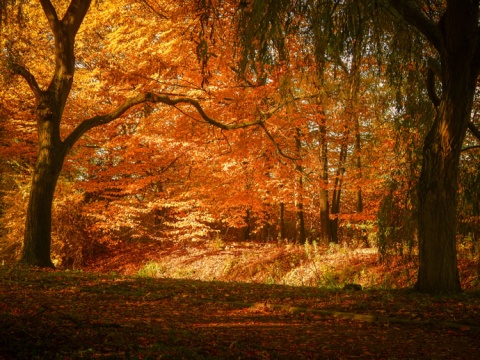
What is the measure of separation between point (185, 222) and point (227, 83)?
201 inches

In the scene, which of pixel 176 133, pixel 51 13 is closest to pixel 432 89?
pixel 51 13

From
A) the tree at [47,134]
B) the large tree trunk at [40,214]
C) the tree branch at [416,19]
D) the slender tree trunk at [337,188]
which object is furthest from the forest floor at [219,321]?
the slender tree trunk at [337,188]

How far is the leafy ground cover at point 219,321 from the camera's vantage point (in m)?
3.19

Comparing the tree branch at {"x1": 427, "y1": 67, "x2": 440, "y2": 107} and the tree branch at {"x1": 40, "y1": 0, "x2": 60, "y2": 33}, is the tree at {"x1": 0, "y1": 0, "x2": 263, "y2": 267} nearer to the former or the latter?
the tree branch at {"x1": 40, "y1": 0, "x2": 60, "y2": 33}

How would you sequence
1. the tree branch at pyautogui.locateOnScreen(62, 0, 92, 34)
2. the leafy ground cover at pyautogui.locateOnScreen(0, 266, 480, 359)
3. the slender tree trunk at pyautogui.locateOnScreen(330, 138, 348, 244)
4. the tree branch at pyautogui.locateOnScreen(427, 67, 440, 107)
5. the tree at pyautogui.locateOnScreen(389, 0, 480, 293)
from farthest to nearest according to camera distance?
the slender tree trunk at pyautogui.locateOnScreen(330, 138, 348, 244), the tree branch at pyautogui.locateOnScreen(62, 0, 92, 34), the tree branch at pyautogui.locateOnScreen(427, 67, 440, 107), the tree at pyautogui.locateOnScreen(389, 0, 480, 293), the leafy ground cover at pyautogui.locateOnScreen(0, 266, 480, 359)

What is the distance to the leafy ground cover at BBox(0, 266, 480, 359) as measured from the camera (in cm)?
319

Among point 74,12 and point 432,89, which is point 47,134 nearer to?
point 74,12

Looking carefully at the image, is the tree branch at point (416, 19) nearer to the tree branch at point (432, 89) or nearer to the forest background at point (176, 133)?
the tree branch at point (432, 89)

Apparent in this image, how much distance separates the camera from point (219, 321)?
4.93 metres

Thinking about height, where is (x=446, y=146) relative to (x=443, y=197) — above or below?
above

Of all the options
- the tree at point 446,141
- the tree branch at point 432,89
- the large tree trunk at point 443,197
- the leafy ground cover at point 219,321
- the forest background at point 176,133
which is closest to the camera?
the leafy ground cover at point 219,321

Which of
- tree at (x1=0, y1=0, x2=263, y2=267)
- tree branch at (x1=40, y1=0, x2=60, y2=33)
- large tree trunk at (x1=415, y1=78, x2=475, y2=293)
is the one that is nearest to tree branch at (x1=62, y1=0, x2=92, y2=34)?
tree at (x1=0, y1=0, x2=263, y2=267)

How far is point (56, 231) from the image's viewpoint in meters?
15.1

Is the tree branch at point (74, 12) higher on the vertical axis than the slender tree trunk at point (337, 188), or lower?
higher
